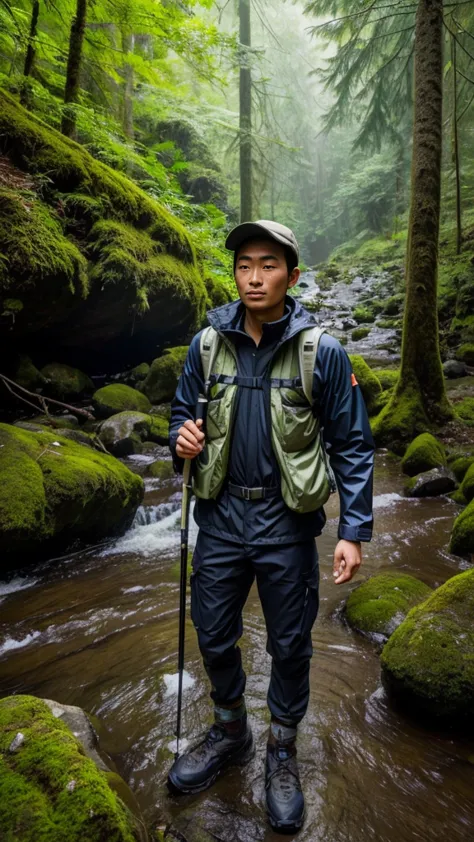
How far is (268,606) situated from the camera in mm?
2289

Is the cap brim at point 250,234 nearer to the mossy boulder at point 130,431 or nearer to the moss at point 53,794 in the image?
the moss at point 53,794

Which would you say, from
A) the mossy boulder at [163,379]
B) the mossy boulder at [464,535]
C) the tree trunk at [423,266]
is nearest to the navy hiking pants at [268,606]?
the mossy boulder at [464,535]

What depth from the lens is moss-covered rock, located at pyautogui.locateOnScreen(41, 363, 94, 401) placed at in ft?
29.6

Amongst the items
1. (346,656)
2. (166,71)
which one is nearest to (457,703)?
(346,656)

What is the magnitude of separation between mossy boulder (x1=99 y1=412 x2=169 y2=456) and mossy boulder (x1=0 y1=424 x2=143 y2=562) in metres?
2.18

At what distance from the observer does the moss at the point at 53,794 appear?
1.56 meters

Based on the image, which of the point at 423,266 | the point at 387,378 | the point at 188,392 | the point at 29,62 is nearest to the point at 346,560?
the point at 188,392

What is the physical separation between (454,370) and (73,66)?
1057cm

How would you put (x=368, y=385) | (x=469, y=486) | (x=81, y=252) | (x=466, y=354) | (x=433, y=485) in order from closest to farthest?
1. (x=469, y=486)
2. (x=433, y=485)
3. (x=81, y=252)
4. (x=368, y=385)
5. (x=466, y=354)

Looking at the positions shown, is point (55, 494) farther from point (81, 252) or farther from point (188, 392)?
point (81, 252)

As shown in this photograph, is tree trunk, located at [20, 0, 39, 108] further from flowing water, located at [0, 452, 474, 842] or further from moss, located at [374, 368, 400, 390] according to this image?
moss, located at [374, 368, 400, 390]

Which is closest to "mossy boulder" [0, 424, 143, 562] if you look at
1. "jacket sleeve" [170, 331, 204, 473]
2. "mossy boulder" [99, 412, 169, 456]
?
"mossy boulder" [99, 412, 169, 456]

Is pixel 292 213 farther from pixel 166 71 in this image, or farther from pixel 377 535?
pixel 377 535

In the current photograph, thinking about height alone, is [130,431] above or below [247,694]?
above
